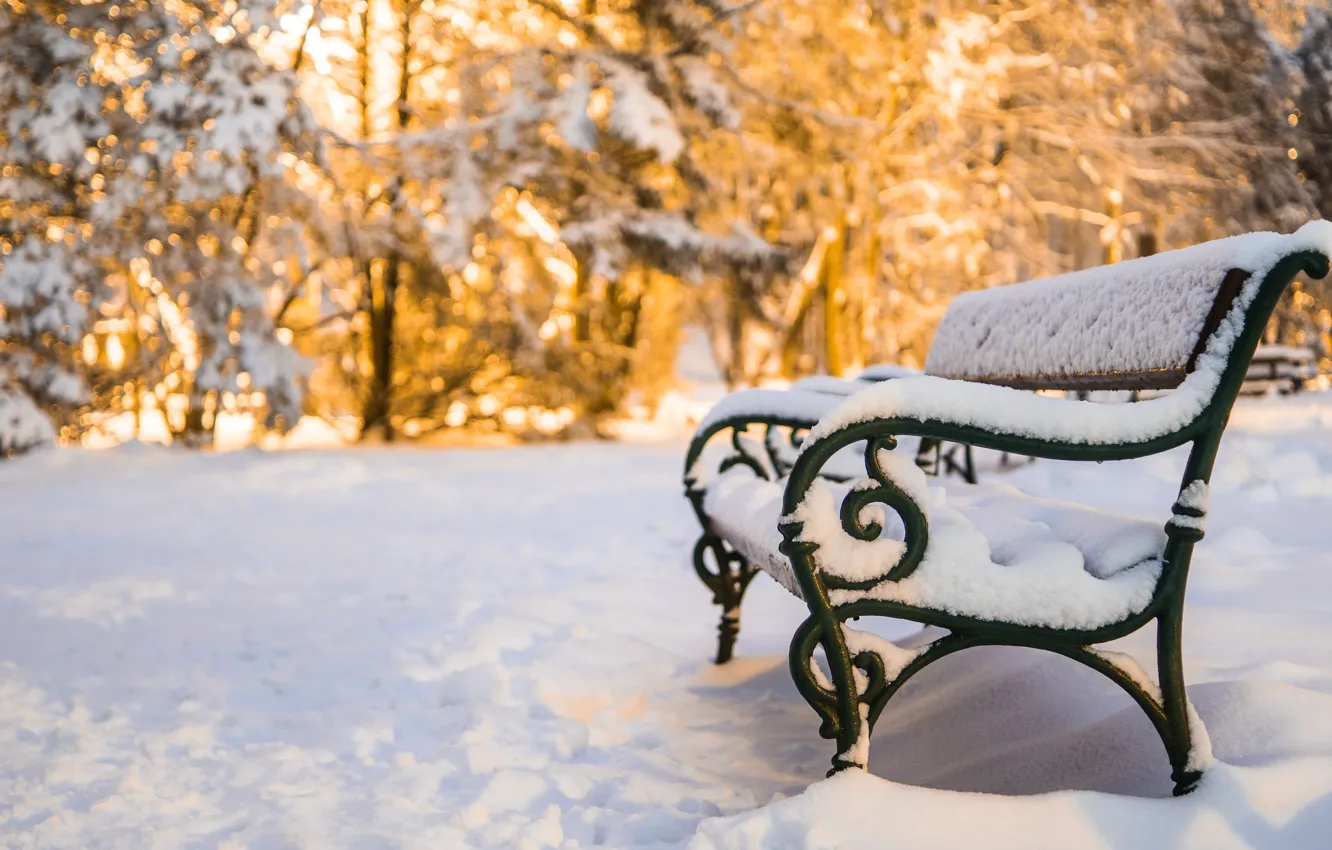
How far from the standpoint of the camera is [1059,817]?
5.02 feet

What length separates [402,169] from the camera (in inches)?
411

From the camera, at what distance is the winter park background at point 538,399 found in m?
2.02

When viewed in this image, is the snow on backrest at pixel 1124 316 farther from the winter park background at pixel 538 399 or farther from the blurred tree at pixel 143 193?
the blurred tree at pixel 143 193

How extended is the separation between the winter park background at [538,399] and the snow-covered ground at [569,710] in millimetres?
13

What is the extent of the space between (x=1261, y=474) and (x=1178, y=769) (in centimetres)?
407

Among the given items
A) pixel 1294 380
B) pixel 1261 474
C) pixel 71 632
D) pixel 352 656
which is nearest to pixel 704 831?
pixel 352 656

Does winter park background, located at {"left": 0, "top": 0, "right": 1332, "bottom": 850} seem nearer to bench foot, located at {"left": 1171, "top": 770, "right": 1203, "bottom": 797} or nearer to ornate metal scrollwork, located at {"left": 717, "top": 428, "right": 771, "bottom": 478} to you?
bench foot, located at {"left": 1171, "top": 770, "right": 1203, "bottom": 797}

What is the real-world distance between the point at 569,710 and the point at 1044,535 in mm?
1349

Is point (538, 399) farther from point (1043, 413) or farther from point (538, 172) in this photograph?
point (1043, 413)

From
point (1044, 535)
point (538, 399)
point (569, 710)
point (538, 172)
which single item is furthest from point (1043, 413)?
point (538, 172)

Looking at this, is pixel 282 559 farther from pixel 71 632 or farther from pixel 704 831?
pixel 704 831

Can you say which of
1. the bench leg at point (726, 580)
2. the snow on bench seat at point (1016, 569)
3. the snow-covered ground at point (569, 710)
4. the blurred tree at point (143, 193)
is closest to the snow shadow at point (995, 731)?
the snow-covered ground at point (569, 710)

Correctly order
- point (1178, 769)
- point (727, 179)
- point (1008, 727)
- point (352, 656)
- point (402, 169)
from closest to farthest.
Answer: point (1178, 769)
point (1008, 727)
point (352, 656)
point (402, 169)
point (727, 179)

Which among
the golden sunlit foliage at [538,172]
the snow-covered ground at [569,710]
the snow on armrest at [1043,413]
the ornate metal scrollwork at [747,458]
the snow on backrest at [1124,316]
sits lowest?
the snow-covered ground at [569,710]
